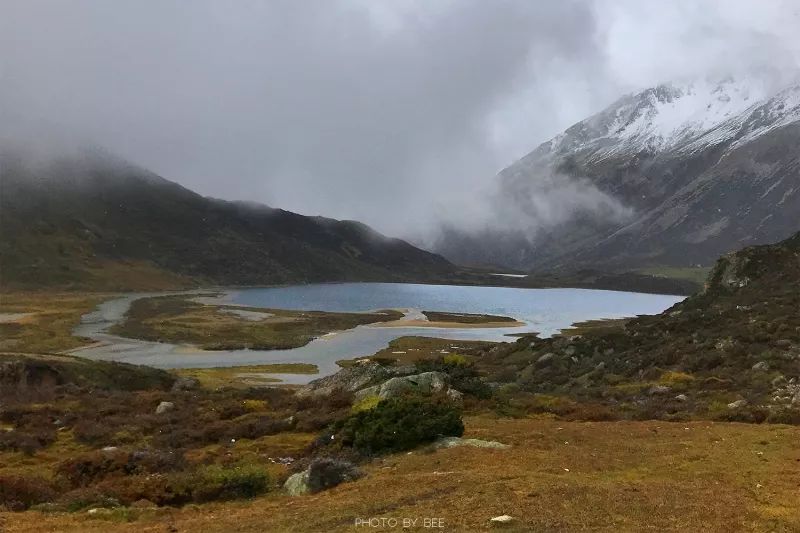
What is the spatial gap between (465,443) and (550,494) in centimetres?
694

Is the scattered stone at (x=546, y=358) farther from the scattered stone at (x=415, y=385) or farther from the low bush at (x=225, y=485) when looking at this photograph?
the low bush at (x=225, y=485)

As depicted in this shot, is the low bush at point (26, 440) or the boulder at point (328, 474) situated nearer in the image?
the boulder at point (328, 474)

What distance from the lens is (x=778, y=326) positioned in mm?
46469

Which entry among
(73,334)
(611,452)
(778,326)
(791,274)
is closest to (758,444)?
(611,452)

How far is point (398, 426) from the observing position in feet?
72.4

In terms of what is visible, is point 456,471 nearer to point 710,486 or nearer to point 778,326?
point 710,486

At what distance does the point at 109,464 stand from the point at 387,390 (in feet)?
43.6

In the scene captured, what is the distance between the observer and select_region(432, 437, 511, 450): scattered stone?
21000 mm

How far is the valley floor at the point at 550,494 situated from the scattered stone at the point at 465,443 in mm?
479

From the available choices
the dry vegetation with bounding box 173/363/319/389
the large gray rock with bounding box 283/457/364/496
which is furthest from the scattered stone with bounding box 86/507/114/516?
the dry vegetation with bounding box 173/363/319/389

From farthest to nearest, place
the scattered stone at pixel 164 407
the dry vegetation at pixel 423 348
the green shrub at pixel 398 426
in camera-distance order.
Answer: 1. the dry vegetation at pixel 423 348
2. the scattered stone at pixel 164 407
3. the green shrub at pixel 398 426

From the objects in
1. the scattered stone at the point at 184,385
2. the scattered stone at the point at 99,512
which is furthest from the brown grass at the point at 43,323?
the scattered stone at the point at 99,512

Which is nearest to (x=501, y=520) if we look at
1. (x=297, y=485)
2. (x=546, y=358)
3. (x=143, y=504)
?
(x=297, y=485)

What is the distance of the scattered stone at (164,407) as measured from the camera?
3566 centimetres
